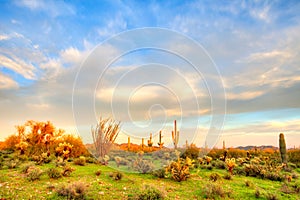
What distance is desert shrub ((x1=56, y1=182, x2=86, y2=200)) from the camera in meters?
6.47

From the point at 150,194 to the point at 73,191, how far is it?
211 cm

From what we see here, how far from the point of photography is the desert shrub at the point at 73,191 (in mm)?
6473

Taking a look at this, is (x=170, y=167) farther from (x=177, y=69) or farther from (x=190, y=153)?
(x=190, y=153)

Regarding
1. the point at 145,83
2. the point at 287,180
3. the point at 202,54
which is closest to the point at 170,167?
the point at 145,83

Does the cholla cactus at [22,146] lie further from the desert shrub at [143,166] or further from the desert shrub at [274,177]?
the desert shrub at [274,177]

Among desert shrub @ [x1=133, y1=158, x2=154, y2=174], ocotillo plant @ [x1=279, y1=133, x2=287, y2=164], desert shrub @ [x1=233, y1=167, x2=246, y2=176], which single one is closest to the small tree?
desert shrub @ [x1=133, y1=158, x2=154, y2=174]

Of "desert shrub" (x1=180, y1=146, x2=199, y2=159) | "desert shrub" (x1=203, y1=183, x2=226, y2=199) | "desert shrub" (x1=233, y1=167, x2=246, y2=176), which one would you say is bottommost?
"desert shrub" (x1=203, y1=183, x2=226, y2=199)

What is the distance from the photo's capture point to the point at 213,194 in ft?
24.8

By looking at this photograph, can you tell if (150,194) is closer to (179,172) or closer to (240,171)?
(179,172)

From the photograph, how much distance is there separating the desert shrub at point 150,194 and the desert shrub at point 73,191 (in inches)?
62.3

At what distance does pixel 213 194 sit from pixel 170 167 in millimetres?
2681

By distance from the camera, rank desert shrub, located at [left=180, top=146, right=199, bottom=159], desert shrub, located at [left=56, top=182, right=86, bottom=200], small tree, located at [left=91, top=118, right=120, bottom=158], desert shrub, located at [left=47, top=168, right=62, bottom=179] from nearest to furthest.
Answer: desert shrub, located at [left=56, top=182, right=86, bottom=200] < desert shrub, located at [left=47, top=168, right=62, bottom=179] < small tree, located at [left=91, top=118, right=120, bottom=158] < desert shrub, located at [left=180, top=146, right=199, bottom=159]

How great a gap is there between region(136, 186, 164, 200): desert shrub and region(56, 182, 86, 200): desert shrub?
1.58 meters

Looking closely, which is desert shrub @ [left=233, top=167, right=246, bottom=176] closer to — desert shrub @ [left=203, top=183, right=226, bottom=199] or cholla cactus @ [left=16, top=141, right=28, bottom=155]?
desert shrub @ [left=203, top=183, right=226, bottom=199]
